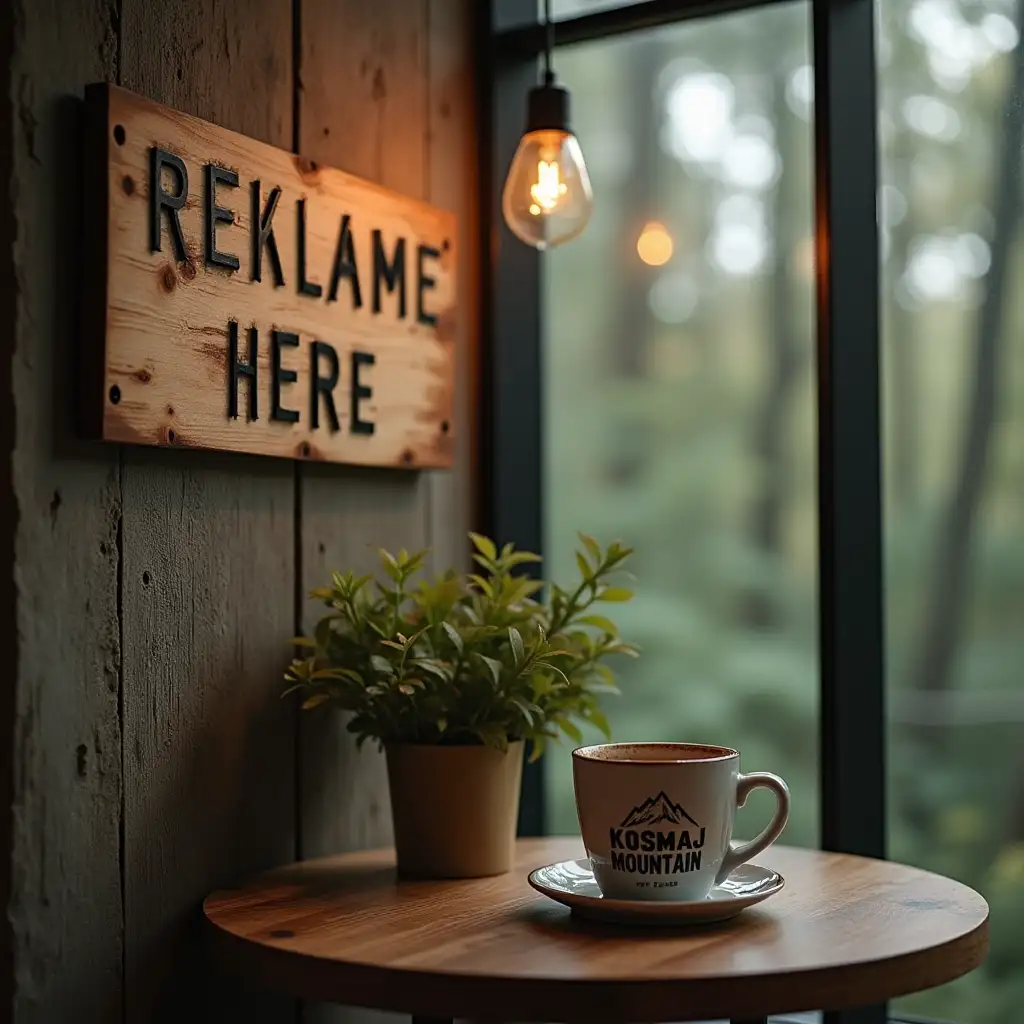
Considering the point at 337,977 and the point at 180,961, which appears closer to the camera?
the point at 337,977

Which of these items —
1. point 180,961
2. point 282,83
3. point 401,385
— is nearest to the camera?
point 180,961

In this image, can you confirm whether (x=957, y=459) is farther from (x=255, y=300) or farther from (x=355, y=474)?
(x=255, y=300)

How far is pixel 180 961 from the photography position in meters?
1.20

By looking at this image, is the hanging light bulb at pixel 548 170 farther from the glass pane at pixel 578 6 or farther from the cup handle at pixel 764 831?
the cup handle at pixel 764 831

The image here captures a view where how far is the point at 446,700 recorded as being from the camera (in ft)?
4.12

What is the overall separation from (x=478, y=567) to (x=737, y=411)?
532 mm

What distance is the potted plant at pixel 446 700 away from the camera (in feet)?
4.11

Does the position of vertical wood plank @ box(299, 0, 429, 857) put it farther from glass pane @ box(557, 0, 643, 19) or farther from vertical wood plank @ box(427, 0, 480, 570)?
glass pane @ box(557, 0, 643, 19)

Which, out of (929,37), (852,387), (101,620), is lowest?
(101,620)

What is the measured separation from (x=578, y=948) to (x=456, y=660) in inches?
13.4

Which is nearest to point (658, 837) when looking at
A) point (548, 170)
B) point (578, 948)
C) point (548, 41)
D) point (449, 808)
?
point (578, 948)

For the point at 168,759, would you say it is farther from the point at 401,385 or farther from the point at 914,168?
the point at 914,168

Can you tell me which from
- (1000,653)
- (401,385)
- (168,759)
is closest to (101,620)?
(168,759)

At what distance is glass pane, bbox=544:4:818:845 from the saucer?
0.61 metres
